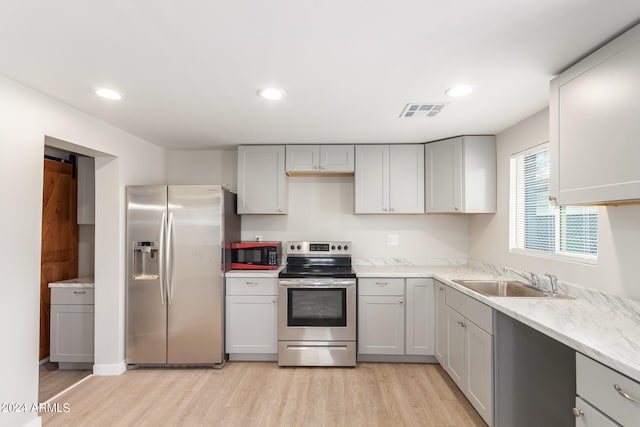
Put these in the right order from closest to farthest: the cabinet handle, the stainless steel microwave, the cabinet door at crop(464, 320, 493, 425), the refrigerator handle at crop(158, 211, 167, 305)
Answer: the cabinet handle, the cabinet door at crop(464, 320, 493, 425), the refrigerator handle at crop(158, 211, 167, 305), the stainless steel microwave

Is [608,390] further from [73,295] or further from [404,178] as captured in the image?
[73,295]

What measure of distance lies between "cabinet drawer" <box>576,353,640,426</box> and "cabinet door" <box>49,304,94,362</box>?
3710mm

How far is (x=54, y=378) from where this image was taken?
2.93 metres

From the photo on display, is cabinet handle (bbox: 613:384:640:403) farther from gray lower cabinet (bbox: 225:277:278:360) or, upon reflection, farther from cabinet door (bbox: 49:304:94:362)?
cabinet door (bbox: 49:304:94:362)

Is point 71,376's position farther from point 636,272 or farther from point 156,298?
point 636,272

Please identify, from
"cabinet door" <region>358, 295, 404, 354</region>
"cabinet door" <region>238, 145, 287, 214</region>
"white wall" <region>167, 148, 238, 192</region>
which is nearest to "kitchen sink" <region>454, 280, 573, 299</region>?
"cabinet door" <region>358, 295, 404, 354</region>

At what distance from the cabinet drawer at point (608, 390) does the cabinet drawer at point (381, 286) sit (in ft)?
5.93

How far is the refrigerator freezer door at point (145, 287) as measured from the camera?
3.01 m

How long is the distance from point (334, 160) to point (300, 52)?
190 centimetres

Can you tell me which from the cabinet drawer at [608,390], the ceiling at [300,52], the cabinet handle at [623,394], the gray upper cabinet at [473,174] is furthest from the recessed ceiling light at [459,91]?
the cabinet handle at [623,394]

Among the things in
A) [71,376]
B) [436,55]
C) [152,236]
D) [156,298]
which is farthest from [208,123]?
[71,376]

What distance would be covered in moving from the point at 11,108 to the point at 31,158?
0.32 m

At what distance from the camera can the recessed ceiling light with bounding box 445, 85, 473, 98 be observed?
80.0 inches

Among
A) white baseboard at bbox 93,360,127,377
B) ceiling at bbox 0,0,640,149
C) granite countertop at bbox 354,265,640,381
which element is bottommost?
white baseboard at bbox 93,360,127,377
